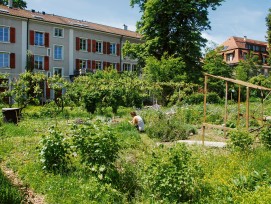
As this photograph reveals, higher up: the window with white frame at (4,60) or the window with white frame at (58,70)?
the window with white frame at (4,60)

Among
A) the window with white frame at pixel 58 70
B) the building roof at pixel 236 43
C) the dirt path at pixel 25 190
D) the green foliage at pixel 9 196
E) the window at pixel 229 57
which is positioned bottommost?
the dirt path at pixel 25 190

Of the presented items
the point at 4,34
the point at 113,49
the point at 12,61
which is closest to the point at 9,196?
→ the point at 12,61

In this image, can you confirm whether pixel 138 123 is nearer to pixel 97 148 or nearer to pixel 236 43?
pixel 97 148

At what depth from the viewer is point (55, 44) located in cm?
3850

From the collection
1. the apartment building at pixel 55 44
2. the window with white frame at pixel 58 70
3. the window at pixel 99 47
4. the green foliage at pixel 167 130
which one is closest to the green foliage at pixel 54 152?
the green foliage at pixel 167 130

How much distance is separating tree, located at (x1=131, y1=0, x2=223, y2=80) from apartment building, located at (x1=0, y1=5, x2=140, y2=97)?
1027cm

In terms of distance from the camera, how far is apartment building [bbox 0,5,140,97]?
115 ft

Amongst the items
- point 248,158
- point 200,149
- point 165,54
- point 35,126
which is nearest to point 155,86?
point 165,54

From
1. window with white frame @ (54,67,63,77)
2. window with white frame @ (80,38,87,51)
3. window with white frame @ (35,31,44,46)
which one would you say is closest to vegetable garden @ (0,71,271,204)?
window with white frame @ (35,31,44,46)

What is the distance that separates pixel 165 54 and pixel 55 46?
47.2 feet

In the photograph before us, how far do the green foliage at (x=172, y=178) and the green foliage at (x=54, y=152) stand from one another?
204 cm

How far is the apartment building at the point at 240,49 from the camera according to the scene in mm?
64625

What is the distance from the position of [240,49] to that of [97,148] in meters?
62.4

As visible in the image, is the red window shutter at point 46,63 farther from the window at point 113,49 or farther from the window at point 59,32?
the window at point 113,49
